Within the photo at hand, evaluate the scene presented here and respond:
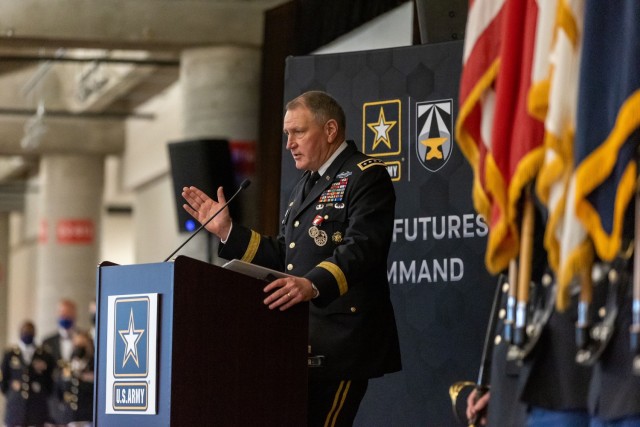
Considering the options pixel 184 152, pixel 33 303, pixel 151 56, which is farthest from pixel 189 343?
pixel 33 303

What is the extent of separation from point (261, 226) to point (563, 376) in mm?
7228

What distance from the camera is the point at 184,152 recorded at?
348 inches

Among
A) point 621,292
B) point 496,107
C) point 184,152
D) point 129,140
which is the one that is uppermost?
point 129,140

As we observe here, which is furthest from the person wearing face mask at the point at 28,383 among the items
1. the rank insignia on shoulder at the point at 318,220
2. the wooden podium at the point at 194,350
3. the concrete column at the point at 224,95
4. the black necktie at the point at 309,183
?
the wooden podium at the point at 194,350

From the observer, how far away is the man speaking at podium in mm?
3361

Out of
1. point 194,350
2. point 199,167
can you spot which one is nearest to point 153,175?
point 199,167

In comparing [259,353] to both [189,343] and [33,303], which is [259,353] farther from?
[33,303]

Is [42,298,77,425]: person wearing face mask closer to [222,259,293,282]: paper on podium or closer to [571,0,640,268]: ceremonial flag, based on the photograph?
[222,259,293,282]: paper on podium

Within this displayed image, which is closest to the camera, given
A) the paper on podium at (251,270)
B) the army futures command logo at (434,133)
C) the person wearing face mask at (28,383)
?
the paper on podium at (251,270)

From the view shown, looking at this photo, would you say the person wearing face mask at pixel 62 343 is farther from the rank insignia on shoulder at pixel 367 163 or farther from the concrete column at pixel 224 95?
the rank insignia on shoulder at pixel 367 163

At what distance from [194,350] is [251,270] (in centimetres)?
28

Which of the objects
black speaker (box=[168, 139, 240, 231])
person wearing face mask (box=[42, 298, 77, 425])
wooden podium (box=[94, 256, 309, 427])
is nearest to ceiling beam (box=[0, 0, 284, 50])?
black speaker (box=[168, 139, 240, 231])

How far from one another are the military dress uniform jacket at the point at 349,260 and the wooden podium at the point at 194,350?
0.14m

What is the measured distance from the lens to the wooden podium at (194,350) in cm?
300
